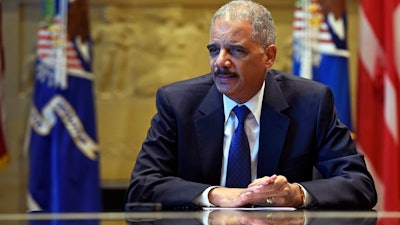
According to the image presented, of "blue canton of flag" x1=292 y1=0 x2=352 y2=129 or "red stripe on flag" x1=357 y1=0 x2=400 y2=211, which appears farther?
"blue canton of flag" x1=292 y1=0 x2=352 y2=129

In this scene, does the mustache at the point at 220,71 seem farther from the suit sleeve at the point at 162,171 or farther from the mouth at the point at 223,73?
the suit sleeve at the point at 162,171

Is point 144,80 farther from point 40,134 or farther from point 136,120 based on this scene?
point 40,134

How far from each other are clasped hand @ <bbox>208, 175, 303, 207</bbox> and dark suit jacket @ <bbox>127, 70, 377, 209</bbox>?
0.18m

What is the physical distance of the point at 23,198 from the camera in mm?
7297

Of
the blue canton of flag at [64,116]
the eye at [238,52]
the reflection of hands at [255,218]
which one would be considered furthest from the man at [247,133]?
the blue canton of flag at [64,116]

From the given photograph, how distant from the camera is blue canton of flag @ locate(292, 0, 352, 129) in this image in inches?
249

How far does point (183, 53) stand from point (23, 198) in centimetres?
191

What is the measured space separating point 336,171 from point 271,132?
307mm

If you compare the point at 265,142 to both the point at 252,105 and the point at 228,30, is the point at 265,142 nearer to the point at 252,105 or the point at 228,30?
the point at 252,105

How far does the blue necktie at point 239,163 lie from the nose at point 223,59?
12.4 inches

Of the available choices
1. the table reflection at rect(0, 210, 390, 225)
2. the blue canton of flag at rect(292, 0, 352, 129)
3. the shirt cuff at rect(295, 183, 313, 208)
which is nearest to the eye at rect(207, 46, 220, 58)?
the shirt cuff at rect(295, 183, 313, 208)

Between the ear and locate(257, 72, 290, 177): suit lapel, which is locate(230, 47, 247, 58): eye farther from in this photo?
locate(257, 72, 290, 177): suit lapel

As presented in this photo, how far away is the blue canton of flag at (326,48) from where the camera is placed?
6.33 meters

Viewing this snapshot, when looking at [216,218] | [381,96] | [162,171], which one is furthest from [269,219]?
[381,96]
